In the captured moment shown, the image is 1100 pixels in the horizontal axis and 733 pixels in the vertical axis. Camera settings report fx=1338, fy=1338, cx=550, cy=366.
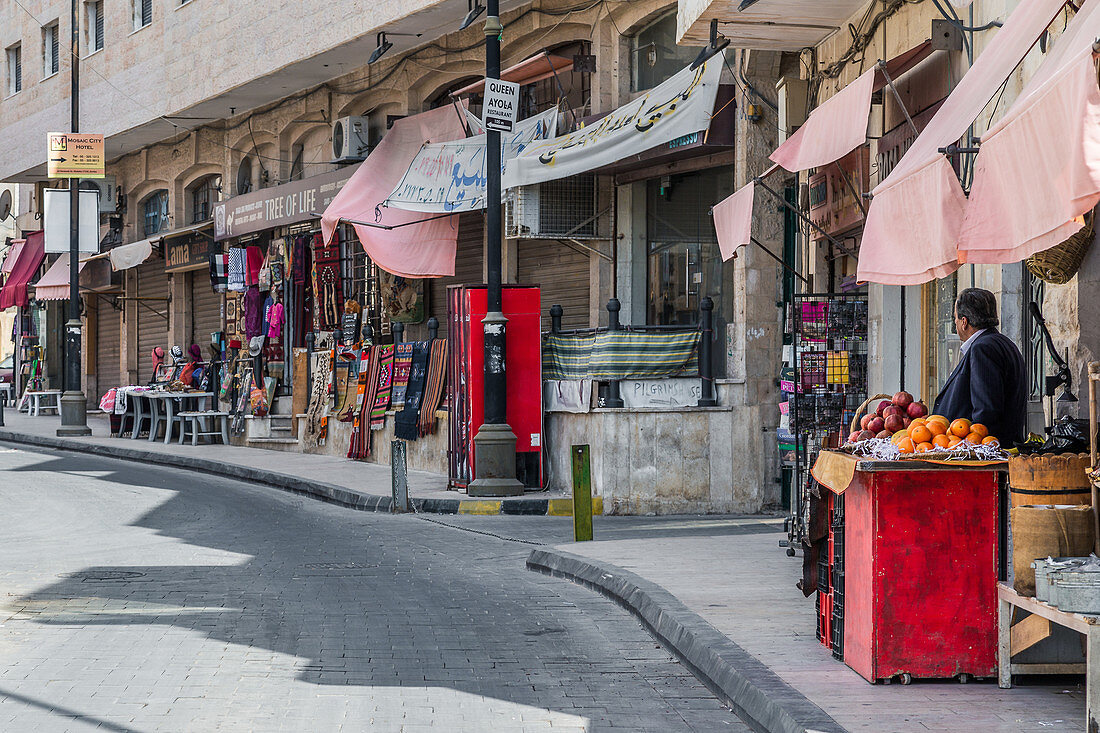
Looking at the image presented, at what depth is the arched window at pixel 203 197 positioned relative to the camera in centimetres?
2908

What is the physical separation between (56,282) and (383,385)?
53.4 ft

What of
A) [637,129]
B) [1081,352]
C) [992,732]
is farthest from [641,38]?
[992,732]

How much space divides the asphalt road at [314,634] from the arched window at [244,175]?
14.6 meters

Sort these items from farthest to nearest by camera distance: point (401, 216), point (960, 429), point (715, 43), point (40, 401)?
point (40, 401) < point (401, 216) < point (715, 43) < point (960, 429)

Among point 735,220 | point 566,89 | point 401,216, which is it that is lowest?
point 735,220

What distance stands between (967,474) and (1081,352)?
219 cm

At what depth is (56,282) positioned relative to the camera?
32.5 metres

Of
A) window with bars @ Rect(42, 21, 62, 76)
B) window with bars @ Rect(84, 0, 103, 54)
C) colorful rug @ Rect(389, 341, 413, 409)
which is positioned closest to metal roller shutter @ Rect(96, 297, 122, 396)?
window with bars @ Rect(42, 21, 62, 76)

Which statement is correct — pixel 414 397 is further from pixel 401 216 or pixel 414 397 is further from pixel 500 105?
pixel 500 105

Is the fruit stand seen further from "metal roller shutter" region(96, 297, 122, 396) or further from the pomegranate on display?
"metal roller shutter" region(96, 297, 122, 396)

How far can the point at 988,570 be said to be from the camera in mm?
6148

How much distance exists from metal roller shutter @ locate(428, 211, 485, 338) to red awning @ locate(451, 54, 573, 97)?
2.47 metres

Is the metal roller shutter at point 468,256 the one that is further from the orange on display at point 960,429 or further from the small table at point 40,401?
the orange on display at point 960,429

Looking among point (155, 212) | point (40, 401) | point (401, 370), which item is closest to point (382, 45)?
point (401, 370)
